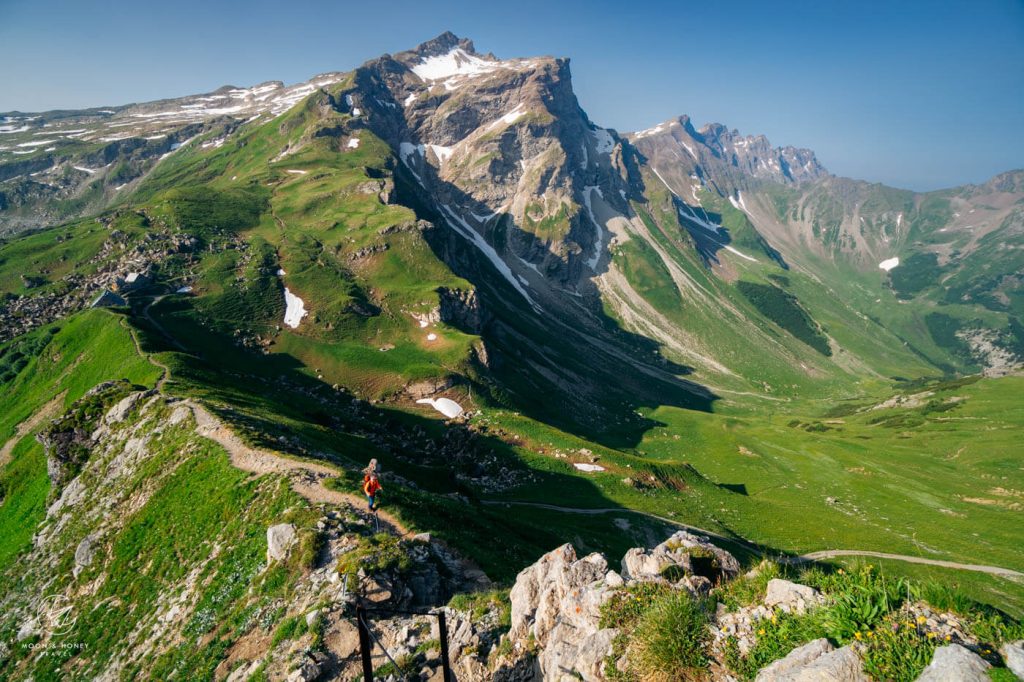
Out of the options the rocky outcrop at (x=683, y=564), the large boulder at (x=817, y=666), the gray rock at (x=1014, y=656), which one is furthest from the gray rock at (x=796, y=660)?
the rocky outcrop at (x=683, y=564)

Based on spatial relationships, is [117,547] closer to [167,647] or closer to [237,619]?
[167,647]

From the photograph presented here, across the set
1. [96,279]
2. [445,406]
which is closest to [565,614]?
[445,406]

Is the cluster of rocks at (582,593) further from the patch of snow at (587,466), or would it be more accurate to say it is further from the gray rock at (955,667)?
the patch of snow at (587,466)

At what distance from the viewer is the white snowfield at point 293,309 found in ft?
320

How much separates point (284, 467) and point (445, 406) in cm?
5305

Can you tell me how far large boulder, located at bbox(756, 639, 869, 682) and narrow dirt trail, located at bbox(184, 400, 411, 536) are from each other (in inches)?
831

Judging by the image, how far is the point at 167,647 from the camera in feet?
71.6

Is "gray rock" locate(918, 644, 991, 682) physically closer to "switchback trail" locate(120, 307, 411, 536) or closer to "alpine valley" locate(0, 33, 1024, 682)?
"alpine valley" locate(0, 33, 1024, 682)

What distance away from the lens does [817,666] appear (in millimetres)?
8594

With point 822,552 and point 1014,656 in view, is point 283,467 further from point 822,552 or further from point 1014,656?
point 822,552

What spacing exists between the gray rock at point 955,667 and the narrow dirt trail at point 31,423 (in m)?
82.0

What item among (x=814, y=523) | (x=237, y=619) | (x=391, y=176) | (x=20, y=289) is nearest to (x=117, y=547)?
(x=237, y=619)

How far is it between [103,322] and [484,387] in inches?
2612

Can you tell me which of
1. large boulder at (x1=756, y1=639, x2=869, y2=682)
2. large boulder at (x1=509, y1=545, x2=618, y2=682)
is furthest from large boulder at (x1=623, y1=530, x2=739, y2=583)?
large boulder at (x1=756, y1=639, x2=869, y2=682)
